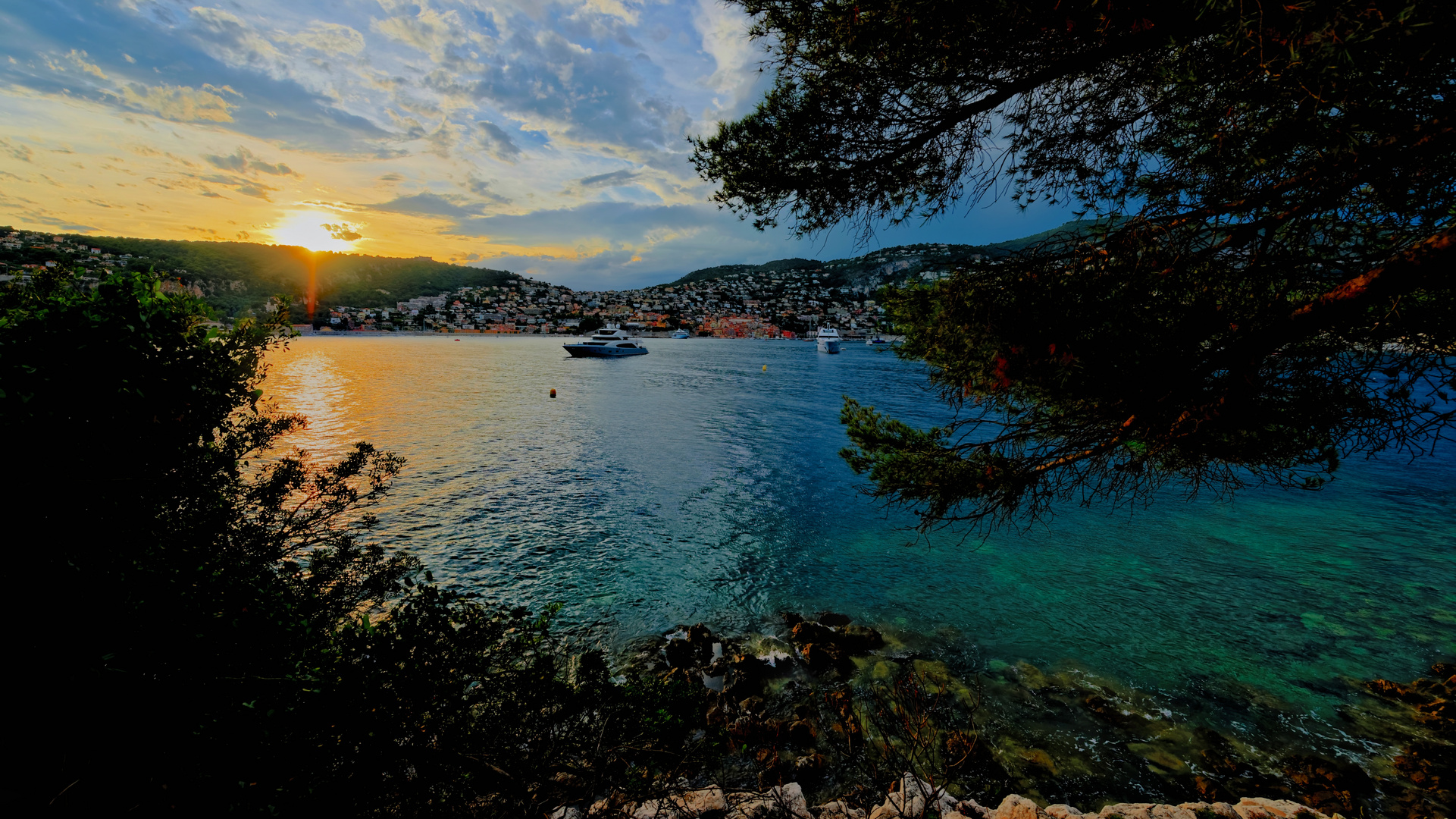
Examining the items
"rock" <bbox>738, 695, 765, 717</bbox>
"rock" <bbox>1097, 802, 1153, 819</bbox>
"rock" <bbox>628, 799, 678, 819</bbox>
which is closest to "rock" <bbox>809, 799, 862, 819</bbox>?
"rock" <bbox>628, 799, 678, 819</bbox>

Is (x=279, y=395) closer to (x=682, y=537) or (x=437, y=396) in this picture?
(x=437, y=396)

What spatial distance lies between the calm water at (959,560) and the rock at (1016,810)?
11.5ft

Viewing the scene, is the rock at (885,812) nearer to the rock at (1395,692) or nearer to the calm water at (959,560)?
the calm water at (959,560)

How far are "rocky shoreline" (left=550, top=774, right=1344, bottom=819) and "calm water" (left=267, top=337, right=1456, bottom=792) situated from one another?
3.13m

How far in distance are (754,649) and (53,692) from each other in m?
8.16

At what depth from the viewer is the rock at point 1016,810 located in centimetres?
520

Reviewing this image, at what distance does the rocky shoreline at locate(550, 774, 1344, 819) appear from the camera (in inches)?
195

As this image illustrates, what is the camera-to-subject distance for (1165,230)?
11.9 ft

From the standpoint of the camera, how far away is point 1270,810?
16.6 ft

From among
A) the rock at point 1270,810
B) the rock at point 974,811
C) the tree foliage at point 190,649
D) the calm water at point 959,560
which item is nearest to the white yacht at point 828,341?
the calm water at point 959,560

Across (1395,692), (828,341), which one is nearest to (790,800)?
(1395,692)

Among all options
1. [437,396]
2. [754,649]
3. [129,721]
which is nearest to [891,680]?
[754,649]

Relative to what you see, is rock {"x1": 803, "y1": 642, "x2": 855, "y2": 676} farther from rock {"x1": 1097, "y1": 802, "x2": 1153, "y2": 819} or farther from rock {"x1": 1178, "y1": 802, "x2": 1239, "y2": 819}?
rock {"x1": 1178, "y1": 802, "x2": 1239, "y2": 819}

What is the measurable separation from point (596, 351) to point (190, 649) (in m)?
74.1
